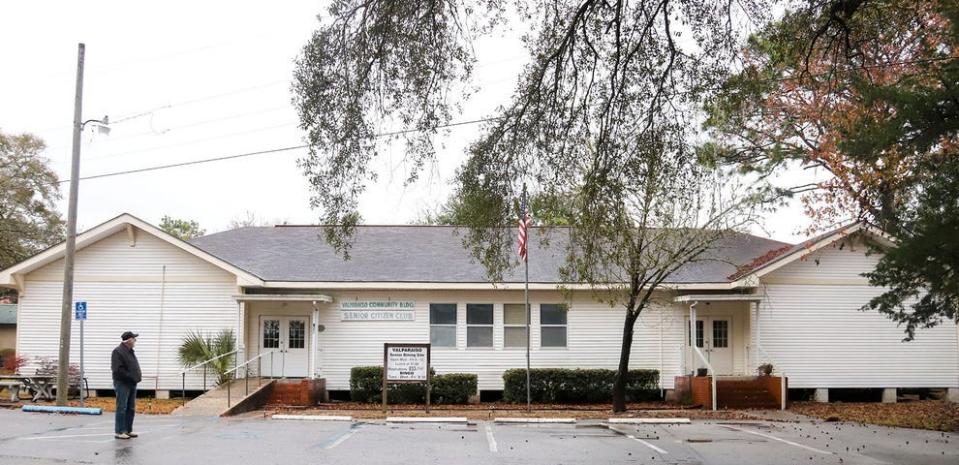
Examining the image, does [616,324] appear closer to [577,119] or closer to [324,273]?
[324,273]

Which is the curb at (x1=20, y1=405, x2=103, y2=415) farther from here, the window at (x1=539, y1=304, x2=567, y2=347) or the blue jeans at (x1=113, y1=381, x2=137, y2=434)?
the window at (x1=539, y1=304, x2=567, y2=347)

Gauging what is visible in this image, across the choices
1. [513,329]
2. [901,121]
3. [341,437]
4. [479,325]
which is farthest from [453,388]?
[901,121]

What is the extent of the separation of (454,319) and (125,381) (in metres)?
12.7

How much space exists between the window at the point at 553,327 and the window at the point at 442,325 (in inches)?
95.0

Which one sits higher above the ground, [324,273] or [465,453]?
[324,273]

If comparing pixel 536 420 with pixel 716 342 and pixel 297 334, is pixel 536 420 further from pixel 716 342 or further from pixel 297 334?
pixel 297 334

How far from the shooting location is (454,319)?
24688mm

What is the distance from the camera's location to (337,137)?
11562 mm

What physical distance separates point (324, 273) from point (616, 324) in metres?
8.06

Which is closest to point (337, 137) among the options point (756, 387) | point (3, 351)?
point (756, 387)

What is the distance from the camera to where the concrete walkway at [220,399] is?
1944 centimetres

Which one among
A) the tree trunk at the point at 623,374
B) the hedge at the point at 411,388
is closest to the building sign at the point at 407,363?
the hedge at the point at 411,388

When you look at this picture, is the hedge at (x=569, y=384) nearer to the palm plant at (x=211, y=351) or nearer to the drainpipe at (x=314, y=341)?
the drainpipe at (x=314, y=341)

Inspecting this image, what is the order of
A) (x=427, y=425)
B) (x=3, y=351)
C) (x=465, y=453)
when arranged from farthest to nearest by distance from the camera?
(x=3, y=351), (x=427, y=425), (x=465, y=453)
